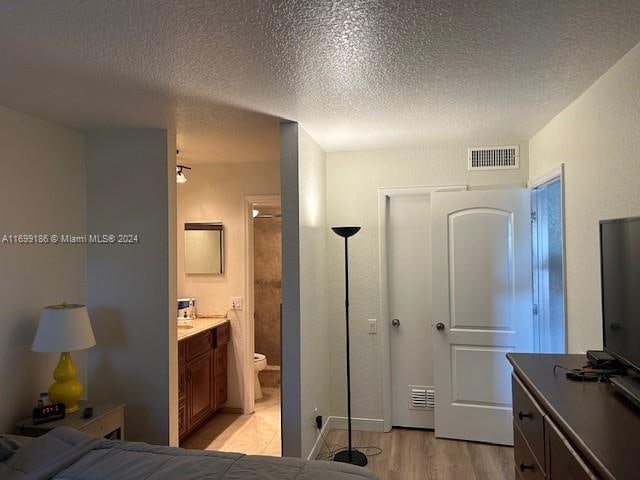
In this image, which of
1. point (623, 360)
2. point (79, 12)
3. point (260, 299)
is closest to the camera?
point (79, 12)

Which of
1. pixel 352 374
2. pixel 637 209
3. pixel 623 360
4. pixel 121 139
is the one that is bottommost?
pixel 352 374

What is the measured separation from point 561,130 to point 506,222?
916 mm

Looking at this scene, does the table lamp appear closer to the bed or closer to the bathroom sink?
the bed

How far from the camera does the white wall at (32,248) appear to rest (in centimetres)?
265

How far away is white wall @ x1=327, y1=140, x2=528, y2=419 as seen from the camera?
12.7ft

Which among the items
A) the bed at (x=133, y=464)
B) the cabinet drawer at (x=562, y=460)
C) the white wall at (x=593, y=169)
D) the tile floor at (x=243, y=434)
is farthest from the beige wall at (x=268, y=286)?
the cabinet drawer at (x=562, y=460)

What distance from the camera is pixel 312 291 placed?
3359mm

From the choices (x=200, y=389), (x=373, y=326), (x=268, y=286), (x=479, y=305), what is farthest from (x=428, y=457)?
(x=268, y=286)

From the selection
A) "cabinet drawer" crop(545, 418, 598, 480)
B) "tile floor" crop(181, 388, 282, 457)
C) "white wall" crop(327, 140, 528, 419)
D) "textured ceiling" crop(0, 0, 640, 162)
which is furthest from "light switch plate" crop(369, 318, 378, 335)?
"cabinet drawer" crop(545, 418, 598, 480)

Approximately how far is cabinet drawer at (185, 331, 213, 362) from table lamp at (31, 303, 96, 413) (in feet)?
3.26

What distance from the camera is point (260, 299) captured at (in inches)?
240

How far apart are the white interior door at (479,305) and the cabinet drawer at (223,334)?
1.93 meters

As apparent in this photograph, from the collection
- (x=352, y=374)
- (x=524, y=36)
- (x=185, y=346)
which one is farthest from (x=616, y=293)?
(x=185, y=346)

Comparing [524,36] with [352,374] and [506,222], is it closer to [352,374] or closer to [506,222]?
[506,222]
